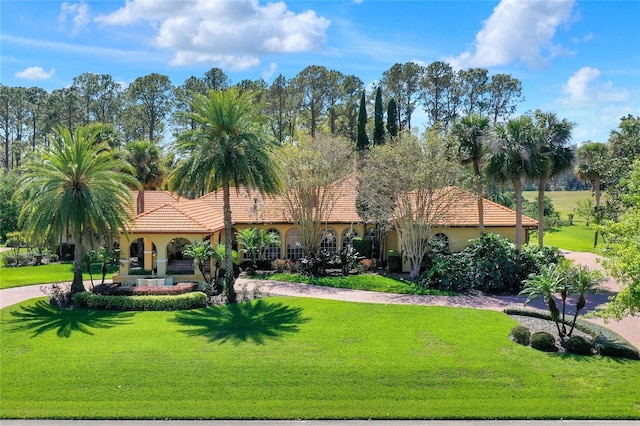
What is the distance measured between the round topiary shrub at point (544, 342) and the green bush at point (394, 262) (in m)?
13.7

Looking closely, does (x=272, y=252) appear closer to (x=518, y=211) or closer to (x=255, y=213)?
(x=255, y=213)

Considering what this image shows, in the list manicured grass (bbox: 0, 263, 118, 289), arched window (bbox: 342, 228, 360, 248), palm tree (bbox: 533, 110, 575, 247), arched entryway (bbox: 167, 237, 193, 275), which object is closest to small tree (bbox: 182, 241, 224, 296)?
arched entryway (bbox: 167, 237, 193, 275)

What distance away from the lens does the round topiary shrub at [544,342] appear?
16312mm

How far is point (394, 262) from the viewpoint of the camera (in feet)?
98.4

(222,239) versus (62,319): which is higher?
(222,239)

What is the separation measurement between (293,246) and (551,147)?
17927 mm

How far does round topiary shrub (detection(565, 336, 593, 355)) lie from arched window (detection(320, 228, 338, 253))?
19.2 metres

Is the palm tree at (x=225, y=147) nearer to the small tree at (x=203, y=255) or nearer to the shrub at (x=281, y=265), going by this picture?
the small tree at (x=203, y=255)

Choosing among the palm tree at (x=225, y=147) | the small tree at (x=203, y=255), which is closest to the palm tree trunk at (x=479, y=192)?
the palm tree at (x=225, y=147)

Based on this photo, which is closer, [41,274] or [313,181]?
[313,181]

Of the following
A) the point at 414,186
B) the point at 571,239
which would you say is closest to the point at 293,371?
the point at 414,186

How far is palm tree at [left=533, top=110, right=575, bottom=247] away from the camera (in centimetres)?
2662

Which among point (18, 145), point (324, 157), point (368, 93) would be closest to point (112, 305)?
point (324, 157)

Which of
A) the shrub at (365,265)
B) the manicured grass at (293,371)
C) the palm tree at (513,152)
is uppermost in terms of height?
the palm tree at (513,152)
